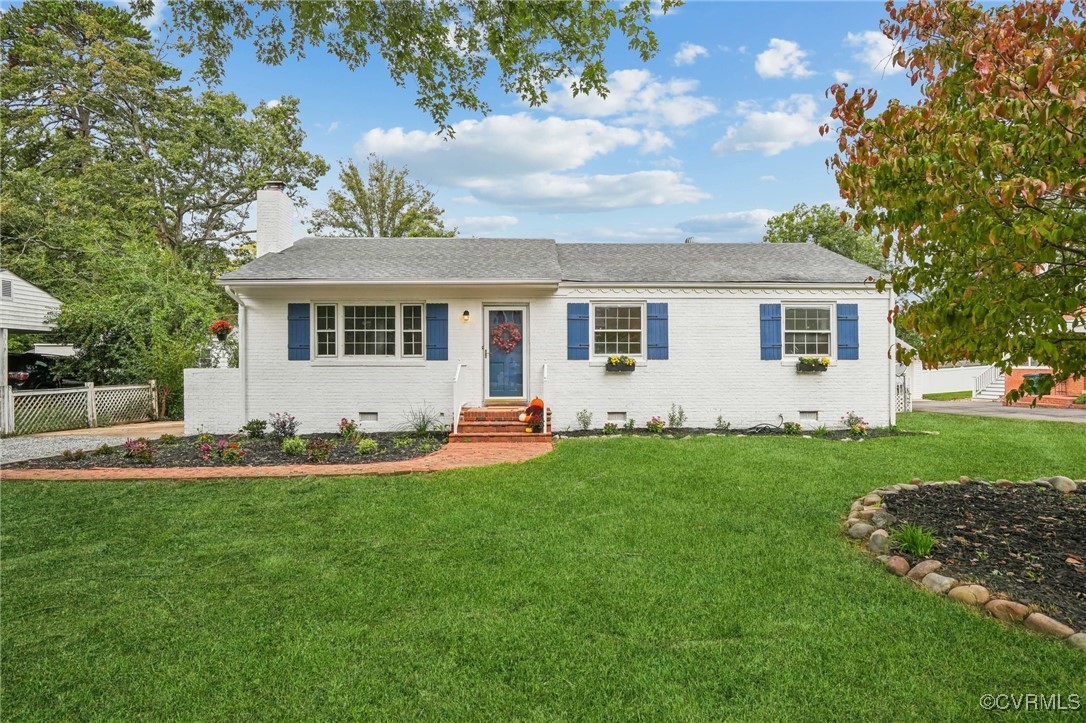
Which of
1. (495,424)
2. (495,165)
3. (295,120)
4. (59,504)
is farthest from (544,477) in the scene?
(295,120)

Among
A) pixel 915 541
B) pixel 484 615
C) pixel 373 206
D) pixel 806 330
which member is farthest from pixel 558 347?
pixel 373 206

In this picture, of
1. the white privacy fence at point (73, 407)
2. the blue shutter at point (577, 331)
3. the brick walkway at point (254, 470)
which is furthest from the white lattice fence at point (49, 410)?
the blue shutter at point (577, 331)

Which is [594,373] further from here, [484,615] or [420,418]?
[484,615]

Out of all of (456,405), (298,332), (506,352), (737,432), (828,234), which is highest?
(828,234)

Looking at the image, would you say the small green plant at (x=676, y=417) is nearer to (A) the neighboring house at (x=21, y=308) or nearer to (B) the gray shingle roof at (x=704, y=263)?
(B) the gray shingle roof at (x=704, y=263)

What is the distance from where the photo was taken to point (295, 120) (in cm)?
2391

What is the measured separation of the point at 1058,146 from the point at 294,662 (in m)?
4.51

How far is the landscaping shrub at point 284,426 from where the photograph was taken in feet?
32.8

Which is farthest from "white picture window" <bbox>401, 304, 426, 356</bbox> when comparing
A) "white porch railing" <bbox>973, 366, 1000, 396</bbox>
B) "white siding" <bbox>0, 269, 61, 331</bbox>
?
"white porch railing" <bbox>973, 366, 1000, 396</bbox>

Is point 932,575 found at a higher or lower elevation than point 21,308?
lower

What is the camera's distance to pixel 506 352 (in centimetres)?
1101

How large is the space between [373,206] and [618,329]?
19.5m

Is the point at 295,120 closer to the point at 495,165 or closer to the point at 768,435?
the point at 495,165

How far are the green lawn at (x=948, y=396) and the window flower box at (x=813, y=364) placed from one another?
13.0 metres
